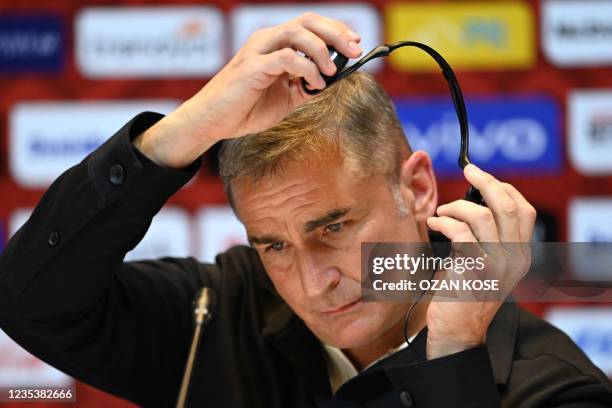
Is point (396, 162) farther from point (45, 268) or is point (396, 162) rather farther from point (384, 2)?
point (384, 2)

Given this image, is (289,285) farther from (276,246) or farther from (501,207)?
(501,207)

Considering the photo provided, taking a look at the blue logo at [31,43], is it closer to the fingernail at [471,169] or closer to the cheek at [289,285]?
the cheek at [289,285]

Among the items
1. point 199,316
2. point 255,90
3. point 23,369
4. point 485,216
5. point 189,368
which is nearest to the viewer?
point 485,216

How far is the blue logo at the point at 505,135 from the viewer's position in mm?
3438

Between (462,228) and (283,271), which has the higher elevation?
(462,228)

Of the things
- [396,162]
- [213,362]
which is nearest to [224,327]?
[213,362]

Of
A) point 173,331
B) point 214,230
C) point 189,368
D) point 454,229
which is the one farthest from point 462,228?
point 214,230

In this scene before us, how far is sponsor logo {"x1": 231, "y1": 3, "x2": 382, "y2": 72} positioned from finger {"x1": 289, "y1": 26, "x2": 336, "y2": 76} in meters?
2.09

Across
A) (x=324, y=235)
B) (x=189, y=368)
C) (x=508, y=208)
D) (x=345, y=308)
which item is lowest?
(x=189, y=368)

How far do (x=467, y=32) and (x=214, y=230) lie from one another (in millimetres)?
1198

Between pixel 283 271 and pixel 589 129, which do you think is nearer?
pixel 283 271

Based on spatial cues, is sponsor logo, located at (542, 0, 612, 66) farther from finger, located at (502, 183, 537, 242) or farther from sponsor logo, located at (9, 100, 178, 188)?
finger, located at (502, 183, 537, 242)

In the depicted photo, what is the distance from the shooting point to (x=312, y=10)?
344cm

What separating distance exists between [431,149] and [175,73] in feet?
3.28
